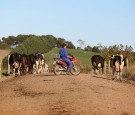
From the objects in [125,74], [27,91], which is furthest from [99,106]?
[125,74]

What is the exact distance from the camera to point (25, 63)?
3978cm

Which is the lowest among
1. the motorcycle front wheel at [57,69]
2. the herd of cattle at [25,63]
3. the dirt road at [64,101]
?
the dirt road at [64,101]

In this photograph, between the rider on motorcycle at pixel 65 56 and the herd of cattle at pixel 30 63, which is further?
the herd of cattle at pixel 30 63

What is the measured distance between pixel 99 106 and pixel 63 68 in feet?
43.5

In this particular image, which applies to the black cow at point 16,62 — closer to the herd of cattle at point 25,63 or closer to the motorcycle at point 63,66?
the herd of cattle at point 25,63

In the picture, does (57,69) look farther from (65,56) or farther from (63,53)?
(63,53)

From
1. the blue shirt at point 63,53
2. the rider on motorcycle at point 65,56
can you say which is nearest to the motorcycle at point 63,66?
the rider on motorcycle at point 65,56

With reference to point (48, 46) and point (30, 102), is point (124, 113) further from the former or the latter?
point (48, 46)

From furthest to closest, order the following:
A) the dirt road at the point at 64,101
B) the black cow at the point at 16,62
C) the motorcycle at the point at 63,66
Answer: the black cow at the point at 16,62, the motorcycle at the point at 63,66, the dirt road at the point at 64,101

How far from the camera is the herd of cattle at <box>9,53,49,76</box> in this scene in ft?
128

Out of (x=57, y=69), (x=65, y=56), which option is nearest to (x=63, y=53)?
(x=65, y=56)

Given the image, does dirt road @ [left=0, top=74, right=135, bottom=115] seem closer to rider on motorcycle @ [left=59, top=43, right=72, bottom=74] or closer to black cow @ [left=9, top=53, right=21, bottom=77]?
rider on motorcycle @ [left=59, top=43, right=72, bottom=74]

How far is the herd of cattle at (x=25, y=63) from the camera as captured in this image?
38.9 meters

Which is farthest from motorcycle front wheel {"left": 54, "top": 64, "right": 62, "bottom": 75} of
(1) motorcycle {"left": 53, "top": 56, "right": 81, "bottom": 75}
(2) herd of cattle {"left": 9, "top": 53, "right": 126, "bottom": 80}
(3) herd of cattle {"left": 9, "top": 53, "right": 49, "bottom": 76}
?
(3) herd of cattle {"left": 9, "top": 53, "right": 49, "bottom": 76}
